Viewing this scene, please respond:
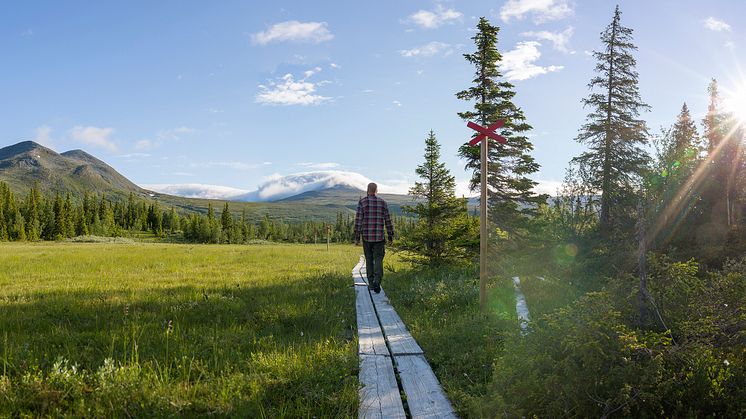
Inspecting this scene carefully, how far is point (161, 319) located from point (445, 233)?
10.3 m

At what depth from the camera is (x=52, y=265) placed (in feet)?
58.2

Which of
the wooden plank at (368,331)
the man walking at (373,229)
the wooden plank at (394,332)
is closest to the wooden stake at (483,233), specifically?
the wooden plank at (394,332)

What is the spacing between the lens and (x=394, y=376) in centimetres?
446

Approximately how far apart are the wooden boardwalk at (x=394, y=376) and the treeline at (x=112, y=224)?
7026cm

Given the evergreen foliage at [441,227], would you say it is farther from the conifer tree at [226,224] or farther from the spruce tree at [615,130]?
the conifer tree at [226,224]

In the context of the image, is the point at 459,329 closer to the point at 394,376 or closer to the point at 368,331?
the point at 368,331

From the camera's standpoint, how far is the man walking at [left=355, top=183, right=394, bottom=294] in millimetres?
10786

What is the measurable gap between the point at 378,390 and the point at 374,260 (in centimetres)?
713

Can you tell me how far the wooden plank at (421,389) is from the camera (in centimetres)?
364

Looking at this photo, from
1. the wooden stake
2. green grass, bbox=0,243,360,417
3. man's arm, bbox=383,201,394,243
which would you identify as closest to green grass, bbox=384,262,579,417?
the wooden stake

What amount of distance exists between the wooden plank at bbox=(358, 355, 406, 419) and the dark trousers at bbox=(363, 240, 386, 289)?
5.60 metres

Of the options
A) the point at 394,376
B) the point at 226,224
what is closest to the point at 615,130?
the point at 394,376

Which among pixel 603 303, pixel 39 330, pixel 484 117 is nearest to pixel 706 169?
pixel 484 117

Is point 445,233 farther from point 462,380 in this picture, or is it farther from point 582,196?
point 582,196
